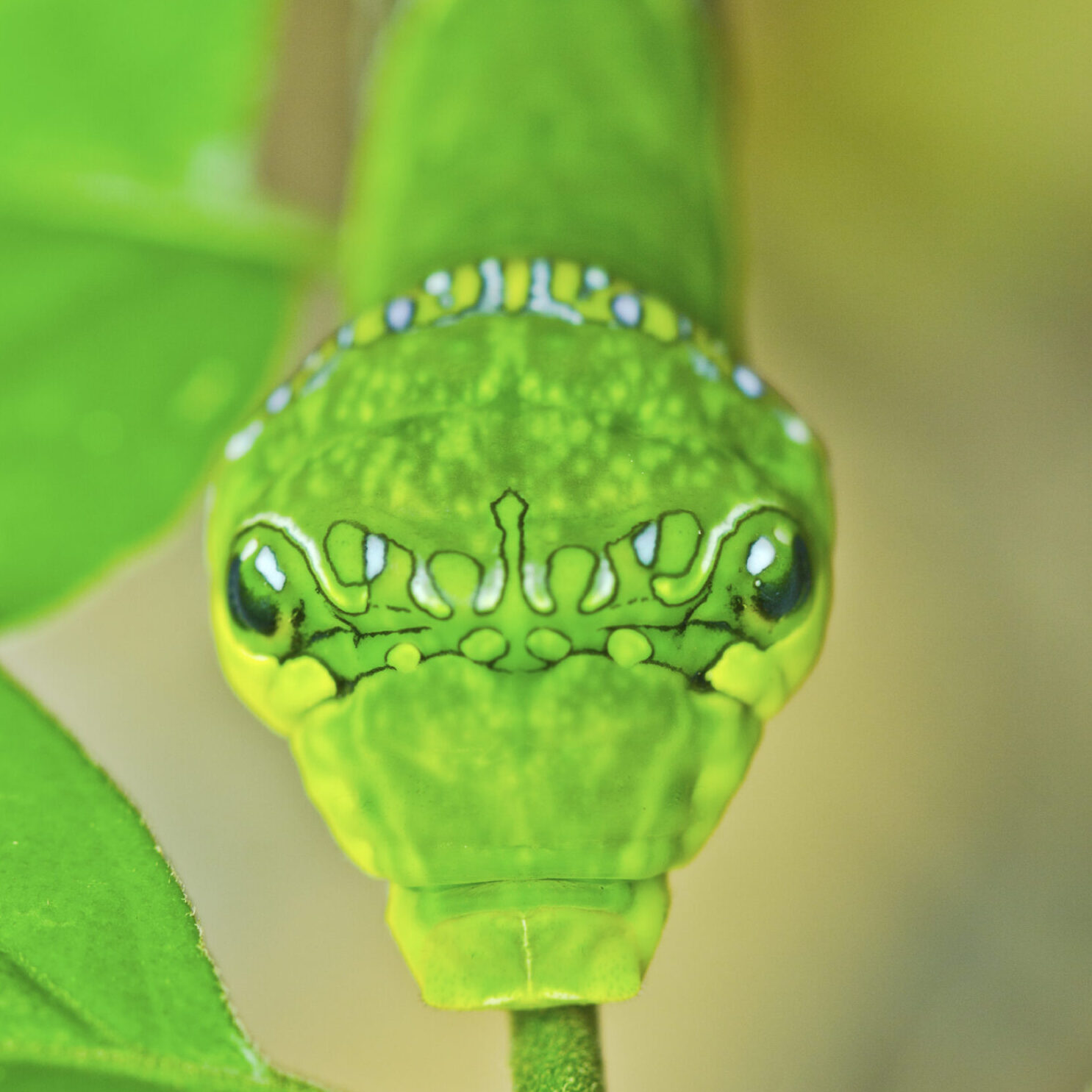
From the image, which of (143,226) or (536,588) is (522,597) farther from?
(143,226)

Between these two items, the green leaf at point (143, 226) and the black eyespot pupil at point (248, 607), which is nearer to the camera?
the black eyespot pupil at point (248, 607)

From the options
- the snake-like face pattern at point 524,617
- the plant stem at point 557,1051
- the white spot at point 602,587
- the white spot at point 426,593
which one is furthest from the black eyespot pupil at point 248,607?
the plant stem at point 557,1051

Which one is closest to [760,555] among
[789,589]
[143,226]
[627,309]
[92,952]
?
[789,589]

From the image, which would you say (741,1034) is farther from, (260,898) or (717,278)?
(717,278)

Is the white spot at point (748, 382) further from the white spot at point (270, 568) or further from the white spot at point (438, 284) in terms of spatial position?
the white spot at point (270, 568)

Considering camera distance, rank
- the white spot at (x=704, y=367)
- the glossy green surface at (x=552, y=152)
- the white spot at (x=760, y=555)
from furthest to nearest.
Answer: the glossy green surface at (x=552, y=152)
the white spot at (x=704, y=367)
the white spot at (x=760, y=555)

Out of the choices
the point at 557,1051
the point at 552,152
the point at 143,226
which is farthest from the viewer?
the point at 143,226

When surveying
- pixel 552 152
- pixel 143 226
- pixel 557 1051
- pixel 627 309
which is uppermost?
pixel 143 226

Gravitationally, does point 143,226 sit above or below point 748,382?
above
